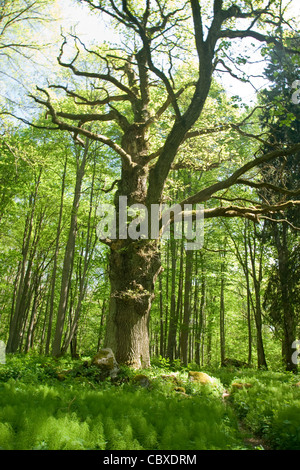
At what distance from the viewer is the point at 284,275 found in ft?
45.2

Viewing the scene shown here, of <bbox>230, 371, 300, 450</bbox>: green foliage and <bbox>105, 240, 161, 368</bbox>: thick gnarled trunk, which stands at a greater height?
<bbox>105, 240, 161, 368</bbox>: thick gnarled trunk

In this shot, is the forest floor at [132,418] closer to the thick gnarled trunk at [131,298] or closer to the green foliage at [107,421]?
the green foliage at [107,421]

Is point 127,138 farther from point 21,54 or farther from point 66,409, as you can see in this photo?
point 66,409

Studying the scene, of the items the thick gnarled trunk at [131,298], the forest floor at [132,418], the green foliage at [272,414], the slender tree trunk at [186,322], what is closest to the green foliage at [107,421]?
the forest floor at [132,418]

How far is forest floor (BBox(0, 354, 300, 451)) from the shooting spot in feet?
11.6

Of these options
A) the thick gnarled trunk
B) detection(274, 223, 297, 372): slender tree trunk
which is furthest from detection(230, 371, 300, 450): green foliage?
detection(274, 223, 297, 372): slender tree trunk

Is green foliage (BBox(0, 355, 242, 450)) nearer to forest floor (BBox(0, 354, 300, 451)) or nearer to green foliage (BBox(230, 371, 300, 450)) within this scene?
forest floor (BBox(0, 354, 300, 451))

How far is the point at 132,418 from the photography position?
4.27 meters

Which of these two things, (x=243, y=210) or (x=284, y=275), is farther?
(x=284, y=275)

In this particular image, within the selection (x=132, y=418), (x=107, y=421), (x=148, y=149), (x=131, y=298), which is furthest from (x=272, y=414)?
(x=148, y=149)

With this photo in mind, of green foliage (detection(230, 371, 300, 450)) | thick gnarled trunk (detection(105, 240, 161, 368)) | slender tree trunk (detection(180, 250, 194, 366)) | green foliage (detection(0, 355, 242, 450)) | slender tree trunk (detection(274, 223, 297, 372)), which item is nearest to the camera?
green foliage (detection(0, 355, 242, 450))

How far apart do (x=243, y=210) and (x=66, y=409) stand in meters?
6.73

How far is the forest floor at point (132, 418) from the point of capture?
11.6ft

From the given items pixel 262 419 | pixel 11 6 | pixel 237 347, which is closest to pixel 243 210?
pixel 262 419
